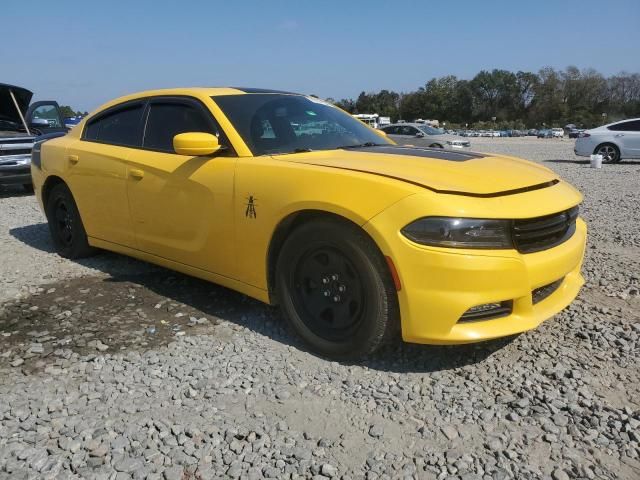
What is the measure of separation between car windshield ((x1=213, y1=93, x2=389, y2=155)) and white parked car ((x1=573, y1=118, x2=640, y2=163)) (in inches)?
587

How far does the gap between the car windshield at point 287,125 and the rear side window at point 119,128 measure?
2.93 feet

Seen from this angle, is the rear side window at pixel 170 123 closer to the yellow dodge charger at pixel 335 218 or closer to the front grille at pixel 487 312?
the yellow dodge charger at pixel 335 218

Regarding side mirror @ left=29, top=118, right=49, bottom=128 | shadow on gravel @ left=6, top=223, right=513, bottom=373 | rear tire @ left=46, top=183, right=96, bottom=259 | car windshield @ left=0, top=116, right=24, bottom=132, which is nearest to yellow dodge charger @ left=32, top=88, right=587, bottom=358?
shadow on gravel @ left=6, top=223, right=513, bottom=373

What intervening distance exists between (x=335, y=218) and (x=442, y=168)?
65 cm

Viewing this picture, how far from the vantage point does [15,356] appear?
3.23m

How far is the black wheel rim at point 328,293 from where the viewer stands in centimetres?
297

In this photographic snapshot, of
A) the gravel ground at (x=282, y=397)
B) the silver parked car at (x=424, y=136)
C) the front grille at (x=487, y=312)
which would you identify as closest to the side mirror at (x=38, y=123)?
the gravel ground at (x=282, y=397)

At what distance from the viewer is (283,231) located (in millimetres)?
3234

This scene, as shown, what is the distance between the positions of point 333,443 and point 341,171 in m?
1.37

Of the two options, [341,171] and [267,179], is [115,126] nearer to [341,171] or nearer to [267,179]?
[267,179]

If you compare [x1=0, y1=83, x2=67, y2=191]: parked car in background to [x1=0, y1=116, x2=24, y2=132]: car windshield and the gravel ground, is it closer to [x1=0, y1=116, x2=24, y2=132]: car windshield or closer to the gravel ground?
[x1=0, y1=116, x2=24, y2=132]: car windshield

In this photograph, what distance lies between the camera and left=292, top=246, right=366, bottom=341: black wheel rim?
9.76 ft

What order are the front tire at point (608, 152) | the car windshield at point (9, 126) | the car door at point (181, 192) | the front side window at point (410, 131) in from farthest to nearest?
the front side window at point (410, 131), the front tire at point (608, 152), the car windshield at point (9, 126), the car door at point (181, 192)

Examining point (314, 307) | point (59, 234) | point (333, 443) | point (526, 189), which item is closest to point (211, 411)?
point (333, 443)
